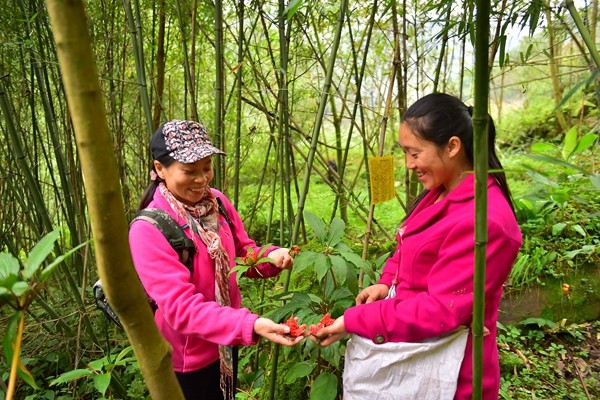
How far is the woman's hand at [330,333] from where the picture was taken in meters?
1.10

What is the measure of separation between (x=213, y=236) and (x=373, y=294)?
49 cm

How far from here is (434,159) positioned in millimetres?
1108

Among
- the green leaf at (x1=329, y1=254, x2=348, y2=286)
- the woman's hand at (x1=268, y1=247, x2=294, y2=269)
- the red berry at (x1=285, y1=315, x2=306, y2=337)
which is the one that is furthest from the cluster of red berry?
the woman's hand at (x1=268, y1=247, x2=294, y2=269)

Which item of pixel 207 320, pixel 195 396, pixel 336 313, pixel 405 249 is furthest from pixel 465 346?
pixel 195 396

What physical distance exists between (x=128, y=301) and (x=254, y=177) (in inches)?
162

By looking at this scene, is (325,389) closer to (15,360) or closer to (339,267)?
(339,267)

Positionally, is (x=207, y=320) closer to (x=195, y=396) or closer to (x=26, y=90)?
(x=195, y=396)

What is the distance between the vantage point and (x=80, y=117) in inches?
16.0

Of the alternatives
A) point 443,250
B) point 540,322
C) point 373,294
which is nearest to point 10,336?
point 443,250

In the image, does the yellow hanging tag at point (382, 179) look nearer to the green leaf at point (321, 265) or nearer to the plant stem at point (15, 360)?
the green leaf at point (321, 265)

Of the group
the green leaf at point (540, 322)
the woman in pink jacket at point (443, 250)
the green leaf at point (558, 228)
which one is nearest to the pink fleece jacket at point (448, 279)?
the woman in pink jacket at point (443, 250)

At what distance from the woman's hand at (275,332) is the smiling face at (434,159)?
505 millimetres

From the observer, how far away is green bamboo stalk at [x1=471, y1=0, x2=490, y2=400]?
572mm

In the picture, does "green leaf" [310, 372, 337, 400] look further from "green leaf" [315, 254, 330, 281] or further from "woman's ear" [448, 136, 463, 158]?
"woman's ear" [448, 136, 463, 158]
